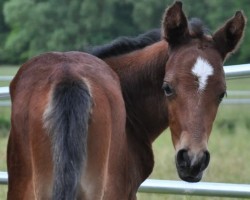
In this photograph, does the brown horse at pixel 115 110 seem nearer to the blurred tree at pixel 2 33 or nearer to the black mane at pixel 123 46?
the black mane at pixel 123 46

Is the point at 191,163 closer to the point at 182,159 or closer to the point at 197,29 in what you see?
the point at 182,159

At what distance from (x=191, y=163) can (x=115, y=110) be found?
0.49 metres

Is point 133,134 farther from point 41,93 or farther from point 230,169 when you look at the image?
point 230,169

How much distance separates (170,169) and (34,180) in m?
4.90

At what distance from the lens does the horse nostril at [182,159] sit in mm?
4176

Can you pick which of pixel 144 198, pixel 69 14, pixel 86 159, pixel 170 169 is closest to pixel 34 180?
pixel 86 159

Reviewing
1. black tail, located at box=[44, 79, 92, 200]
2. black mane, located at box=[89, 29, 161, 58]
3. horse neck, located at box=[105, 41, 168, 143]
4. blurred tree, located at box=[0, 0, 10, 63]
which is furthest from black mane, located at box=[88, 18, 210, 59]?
blurred tree, located at box=[0, 0, 10, 63]

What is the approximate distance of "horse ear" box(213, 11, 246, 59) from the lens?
4816 mm

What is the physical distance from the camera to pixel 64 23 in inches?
1502

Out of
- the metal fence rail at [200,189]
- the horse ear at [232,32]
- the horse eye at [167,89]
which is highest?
the horse ear at [232,32]

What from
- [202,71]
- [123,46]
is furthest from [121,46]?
[202,71]

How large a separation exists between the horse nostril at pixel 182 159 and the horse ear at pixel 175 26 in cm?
84

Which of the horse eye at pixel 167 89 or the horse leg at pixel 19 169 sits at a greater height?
the horse eye at pixel 167 89

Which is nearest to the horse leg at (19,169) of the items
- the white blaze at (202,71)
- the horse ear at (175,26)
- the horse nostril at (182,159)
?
the horse nostril at (182,159)
